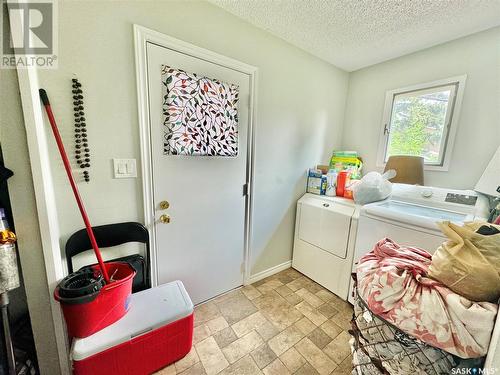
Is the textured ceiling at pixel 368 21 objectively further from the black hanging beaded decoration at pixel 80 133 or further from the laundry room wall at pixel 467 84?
the black hanging beaded decoration at pixel 80 133

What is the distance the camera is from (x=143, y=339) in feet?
3.49

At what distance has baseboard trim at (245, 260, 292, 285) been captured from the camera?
205cm

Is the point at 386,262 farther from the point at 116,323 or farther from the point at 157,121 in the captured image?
the point at 157,121

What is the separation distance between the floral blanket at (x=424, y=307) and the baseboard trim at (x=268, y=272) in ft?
4.29

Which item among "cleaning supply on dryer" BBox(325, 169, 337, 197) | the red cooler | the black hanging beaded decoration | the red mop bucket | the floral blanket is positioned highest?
the black hanging beaded decoration

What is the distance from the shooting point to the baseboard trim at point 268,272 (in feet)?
6.73

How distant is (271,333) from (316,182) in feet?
4.99

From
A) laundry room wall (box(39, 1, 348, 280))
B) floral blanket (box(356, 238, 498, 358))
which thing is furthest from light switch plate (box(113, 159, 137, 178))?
floral blanket (box(356, 238, 498, 358))

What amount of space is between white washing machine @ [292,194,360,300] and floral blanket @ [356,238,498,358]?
84 centimetres

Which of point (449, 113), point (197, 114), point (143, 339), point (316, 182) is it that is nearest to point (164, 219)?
point (143, 339)

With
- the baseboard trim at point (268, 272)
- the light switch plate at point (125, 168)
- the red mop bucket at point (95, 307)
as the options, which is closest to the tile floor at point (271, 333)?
the baseboard trim at point (268, 272)

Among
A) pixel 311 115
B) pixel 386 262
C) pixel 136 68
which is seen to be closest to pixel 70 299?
pixel 136 68

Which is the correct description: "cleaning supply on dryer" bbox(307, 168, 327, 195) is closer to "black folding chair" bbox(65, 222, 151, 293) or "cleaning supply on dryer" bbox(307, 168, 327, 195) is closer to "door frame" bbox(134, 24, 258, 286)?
"door frame" bbox(134, 24, 258, 286)

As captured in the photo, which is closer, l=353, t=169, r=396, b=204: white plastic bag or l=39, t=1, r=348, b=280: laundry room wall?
l=39, t=1, r=348, b=280: laundry room wall
